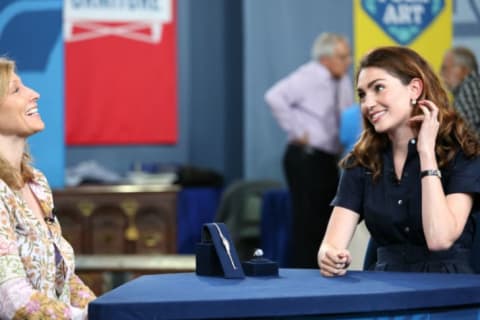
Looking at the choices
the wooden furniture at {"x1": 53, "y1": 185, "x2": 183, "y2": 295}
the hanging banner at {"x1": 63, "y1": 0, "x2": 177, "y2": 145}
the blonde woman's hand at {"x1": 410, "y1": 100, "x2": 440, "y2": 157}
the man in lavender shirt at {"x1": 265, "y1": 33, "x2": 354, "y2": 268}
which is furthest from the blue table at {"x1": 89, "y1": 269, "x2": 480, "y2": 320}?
the hanging banner at {"x1": 63, "y1": 0, "x2": 177, "y2": 145}

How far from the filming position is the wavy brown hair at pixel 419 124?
9.80 ft

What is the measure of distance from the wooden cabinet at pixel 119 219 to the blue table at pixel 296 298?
15.7 ft

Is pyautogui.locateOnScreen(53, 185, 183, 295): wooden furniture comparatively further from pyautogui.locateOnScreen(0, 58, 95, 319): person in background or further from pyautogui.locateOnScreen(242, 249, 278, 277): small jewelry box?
pyautogui.locateOnScreen(242, 249, 278, 277): small jewelry box

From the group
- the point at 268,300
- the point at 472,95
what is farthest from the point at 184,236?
the point at 268,300

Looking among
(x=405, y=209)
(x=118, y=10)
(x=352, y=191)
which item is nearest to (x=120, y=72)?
(x=118, y=10)

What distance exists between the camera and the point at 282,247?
271 inches

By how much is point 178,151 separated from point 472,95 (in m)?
3.76

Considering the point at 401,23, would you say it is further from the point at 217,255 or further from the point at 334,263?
the point at 217,255

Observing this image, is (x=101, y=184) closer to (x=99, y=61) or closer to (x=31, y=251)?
(x=99, y=61)

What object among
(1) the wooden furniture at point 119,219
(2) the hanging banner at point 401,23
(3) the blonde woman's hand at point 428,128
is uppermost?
(2) the hanging banner at point 401,23

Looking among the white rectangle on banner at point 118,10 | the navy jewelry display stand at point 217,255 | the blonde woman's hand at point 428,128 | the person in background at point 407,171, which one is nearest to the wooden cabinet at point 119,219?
the white rectangle on banner at point 118,10

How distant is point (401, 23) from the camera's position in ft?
18.0

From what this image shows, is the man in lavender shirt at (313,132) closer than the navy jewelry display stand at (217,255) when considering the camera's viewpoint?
No

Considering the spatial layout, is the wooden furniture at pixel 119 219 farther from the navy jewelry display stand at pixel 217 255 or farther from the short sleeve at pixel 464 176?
the navy jewelry display stand at pixel 217 255
